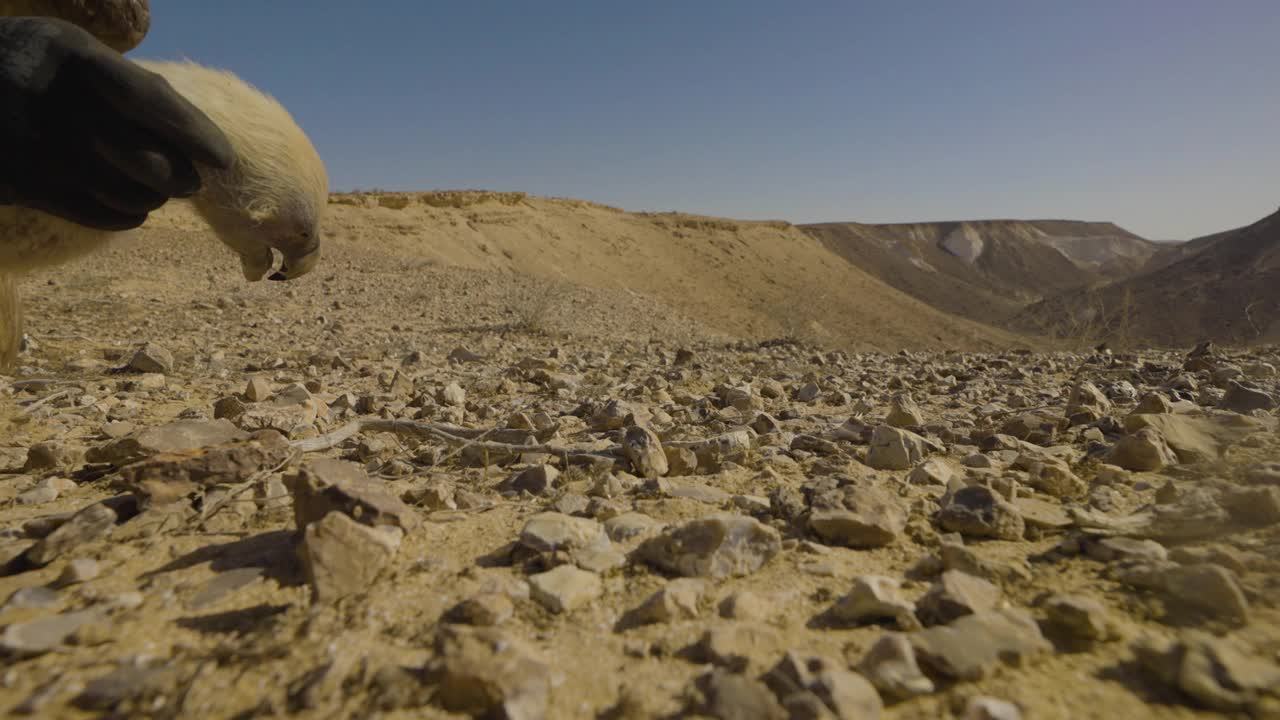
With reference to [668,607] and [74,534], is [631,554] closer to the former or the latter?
[668,607]

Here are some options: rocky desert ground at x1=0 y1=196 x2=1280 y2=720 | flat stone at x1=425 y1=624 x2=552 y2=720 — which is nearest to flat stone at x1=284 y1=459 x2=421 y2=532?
rocky desert ground at x1=0 y1=196 x2=1280 y2=720

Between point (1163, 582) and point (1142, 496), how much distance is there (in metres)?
0.68

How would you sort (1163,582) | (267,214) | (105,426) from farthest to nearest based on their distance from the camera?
(105,426)
(267,214)
(1163,582)

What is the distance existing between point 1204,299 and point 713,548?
2266 centimetres

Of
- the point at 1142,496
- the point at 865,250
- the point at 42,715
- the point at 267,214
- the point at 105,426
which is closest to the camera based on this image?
the point at 42,715

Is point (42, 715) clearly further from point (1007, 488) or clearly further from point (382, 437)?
point (1007, 488)

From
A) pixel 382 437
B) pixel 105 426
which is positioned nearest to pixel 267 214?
pixel 382 437

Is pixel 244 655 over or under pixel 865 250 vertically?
under

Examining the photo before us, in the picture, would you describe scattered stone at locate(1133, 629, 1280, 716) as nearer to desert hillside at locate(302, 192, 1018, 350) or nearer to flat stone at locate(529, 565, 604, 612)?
flat stone at locate(529, 565, 604, 612)

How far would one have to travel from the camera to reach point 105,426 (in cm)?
235

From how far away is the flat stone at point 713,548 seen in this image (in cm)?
127

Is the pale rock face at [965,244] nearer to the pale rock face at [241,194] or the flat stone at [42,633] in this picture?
the pale rock face at [241,194]

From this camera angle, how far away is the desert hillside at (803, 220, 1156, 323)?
32062mm

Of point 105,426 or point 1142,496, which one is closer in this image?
point 1142,496
